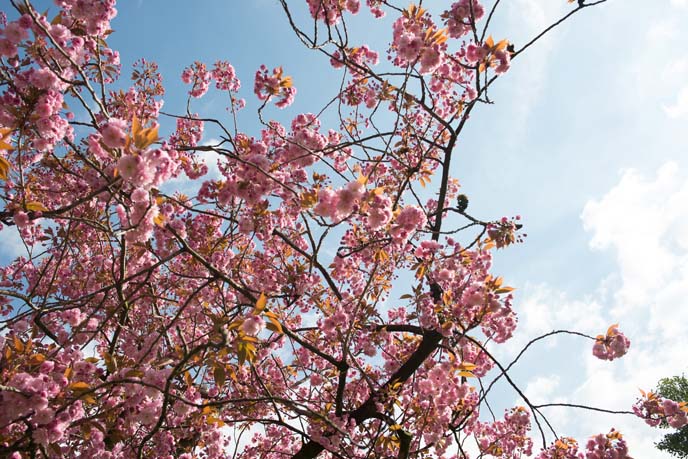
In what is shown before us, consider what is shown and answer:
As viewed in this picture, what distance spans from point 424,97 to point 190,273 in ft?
11.3

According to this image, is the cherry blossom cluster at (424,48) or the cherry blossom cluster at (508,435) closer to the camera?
the cherry blossom cluster at (424,48)

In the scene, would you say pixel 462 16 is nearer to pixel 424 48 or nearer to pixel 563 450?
pixel 424 48

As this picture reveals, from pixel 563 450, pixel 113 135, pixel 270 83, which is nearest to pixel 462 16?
pixel 270 83

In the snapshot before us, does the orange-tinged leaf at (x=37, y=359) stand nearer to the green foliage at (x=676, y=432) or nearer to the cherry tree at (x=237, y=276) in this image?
the cherry tree at (x=237, y=276)

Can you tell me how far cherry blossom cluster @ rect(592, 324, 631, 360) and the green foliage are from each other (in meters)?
19.2

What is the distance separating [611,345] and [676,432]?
21233 millimetres

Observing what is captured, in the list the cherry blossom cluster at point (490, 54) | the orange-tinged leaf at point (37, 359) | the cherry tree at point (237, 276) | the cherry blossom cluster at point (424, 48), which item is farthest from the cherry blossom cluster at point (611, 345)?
the orange-tinged leaf at point (37, 359)

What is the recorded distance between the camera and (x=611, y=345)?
14.3ft

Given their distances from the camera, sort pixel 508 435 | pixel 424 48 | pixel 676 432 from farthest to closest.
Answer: pixel 676 432, pixel 508 435, pixel 424 48

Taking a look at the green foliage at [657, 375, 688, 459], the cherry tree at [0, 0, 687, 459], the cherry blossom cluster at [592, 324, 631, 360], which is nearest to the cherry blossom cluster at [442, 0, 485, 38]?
the cherry tree at [0, 0, 687, 459]

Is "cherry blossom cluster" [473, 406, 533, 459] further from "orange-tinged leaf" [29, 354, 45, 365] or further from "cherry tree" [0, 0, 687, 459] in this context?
"orange-tinged leaf" [29, 354, 45, 365]

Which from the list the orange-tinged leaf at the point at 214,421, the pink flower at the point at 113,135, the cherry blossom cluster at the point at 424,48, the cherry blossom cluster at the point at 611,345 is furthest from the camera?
the cherry blossom cluster at the point at 611,345

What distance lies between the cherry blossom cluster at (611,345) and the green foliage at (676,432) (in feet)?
62.9

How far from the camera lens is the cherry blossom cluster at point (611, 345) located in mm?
4324
